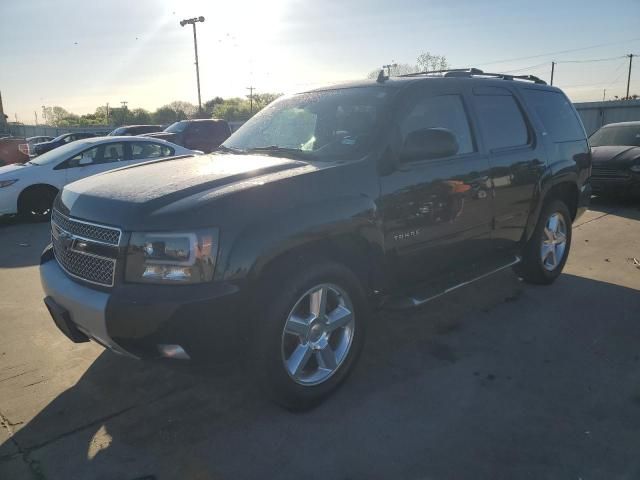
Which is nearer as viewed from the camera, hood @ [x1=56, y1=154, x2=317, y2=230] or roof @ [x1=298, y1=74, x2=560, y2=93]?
hood @ [x1=56, y1=154, x2=317, y2=230]

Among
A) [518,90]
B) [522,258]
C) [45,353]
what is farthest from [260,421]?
[518,90]

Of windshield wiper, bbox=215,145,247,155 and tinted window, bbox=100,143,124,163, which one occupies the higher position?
windshield wiper, bbox=215,145,247,155

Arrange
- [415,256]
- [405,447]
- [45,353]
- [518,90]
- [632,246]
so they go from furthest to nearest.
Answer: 1. [632,246]
2. [518,90]
3. [45,353]
4. [415,256]
5. [405,447]

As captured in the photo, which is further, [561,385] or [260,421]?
[561,385]

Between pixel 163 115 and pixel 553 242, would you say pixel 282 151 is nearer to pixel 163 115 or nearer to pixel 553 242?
pixel 553 242

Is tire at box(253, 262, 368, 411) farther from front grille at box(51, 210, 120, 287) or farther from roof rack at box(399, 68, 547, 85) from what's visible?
roof rack at box(399, 68, 547, 85)

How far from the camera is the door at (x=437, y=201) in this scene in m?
3.39

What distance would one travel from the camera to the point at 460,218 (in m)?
3.87

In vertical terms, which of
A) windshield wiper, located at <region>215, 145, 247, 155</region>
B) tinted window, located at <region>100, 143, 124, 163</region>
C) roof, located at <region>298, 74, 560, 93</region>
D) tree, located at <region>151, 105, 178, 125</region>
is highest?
tree, located at <region>151, 105, 178, 125</region>

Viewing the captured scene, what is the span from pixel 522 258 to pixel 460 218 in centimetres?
156

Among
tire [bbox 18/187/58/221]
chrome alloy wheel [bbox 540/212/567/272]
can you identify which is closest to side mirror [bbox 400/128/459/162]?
chrome alloy wheel [bbox 540/212/567/272]

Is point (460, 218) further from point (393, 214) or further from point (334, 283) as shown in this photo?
point (334, 283)

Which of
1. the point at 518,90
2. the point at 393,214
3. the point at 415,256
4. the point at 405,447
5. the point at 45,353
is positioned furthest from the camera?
the point at 518,90

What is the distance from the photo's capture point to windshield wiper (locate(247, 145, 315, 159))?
3.48 metres
